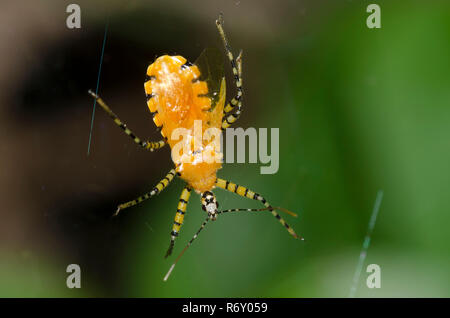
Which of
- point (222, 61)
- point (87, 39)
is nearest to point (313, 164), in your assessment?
point (222, 61)

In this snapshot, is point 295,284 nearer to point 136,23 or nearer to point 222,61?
point 222,61

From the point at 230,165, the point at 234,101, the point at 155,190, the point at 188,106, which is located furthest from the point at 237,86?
the point at 155,190

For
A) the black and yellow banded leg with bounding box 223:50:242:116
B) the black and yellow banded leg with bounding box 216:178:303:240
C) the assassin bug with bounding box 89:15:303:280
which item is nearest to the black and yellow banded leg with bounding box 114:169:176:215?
the assassin bug with bounding box 89:15:303:280

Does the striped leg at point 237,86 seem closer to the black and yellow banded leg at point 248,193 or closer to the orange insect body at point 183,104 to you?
the orange insect body at point 183,104

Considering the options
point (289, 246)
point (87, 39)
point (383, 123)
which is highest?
point (87, 39)

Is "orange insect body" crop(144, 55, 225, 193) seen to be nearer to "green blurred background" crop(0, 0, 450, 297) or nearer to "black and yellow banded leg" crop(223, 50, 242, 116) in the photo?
"black and yellow banded leg" crop(223, 50, 242, 116)

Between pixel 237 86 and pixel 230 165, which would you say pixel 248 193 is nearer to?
pixel 230 165
